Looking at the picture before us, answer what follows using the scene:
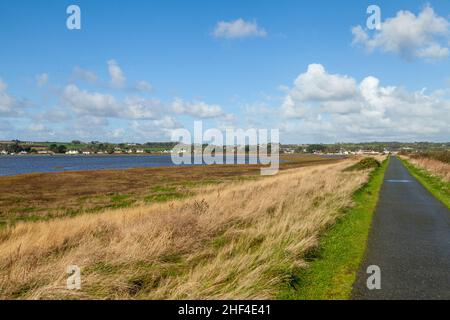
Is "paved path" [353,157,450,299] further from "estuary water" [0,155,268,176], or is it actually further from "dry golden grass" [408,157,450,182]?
"estuary water" [0,155,268,176]

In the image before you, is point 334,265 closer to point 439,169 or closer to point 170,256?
point 170,256

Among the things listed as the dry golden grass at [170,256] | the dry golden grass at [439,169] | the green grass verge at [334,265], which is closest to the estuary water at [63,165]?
the dry golden grass at [439,169]

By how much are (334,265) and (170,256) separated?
364cm

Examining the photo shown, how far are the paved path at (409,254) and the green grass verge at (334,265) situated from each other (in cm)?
22

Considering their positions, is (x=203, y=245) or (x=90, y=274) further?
(x=203, y=245)

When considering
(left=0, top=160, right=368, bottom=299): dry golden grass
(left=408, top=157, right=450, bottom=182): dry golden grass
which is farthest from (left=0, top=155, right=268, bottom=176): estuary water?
(left=0, top=160, right=368, bottom=299): dry golden grass

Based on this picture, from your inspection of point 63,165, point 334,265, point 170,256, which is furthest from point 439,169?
point 63,165

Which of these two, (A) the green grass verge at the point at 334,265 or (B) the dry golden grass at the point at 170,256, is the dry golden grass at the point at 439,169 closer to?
(A) the green grass verge at the point at 334,265

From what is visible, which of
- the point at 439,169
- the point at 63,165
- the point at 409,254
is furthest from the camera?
the point at 63,165

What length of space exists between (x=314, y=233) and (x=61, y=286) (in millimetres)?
6781

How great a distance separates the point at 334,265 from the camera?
8.15 meters
